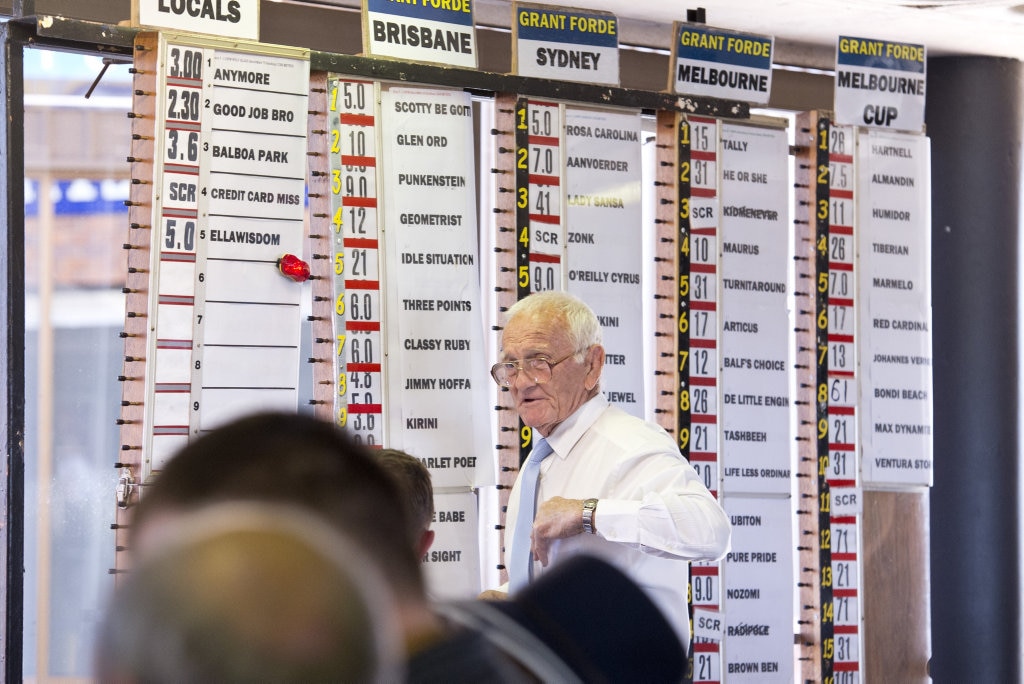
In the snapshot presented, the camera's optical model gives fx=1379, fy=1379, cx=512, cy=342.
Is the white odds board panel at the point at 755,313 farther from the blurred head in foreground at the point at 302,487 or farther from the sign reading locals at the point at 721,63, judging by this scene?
the blurred head in foreground at the point at 302,487

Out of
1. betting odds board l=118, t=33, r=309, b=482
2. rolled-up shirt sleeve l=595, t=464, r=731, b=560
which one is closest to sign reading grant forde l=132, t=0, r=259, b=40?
betting odds board l=118, t=33, r=309, b=482

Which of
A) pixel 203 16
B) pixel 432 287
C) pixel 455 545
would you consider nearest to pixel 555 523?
pixel 455 545

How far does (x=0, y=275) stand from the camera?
377 cm

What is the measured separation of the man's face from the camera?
11.5 feet

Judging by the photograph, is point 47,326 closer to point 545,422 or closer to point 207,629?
point 545,422

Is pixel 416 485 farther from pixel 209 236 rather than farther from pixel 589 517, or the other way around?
pixel 209 236

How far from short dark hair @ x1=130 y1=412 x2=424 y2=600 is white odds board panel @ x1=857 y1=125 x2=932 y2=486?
4.64 m

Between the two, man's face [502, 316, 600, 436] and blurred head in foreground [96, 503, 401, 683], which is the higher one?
man's face [502, 316, 600, 436]

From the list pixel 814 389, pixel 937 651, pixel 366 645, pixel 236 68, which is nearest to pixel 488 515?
pixel 814 389

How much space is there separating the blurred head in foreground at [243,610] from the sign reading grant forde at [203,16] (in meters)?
3.46

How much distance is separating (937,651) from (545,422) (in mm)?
3427

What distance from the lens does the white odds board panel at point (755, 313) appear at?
4.98 meters

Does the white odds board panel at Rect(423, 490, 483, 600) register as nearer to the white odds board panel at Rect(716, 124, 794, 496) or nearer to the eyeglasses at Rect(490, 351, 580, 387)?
the eyeglasses at Rect(490, 351, 580, 387)

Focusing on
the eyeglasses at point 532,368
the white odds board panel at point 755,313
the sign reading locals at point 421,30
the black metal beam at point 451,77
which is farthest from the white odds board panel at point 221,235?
the white odds board panel at point 755,313
